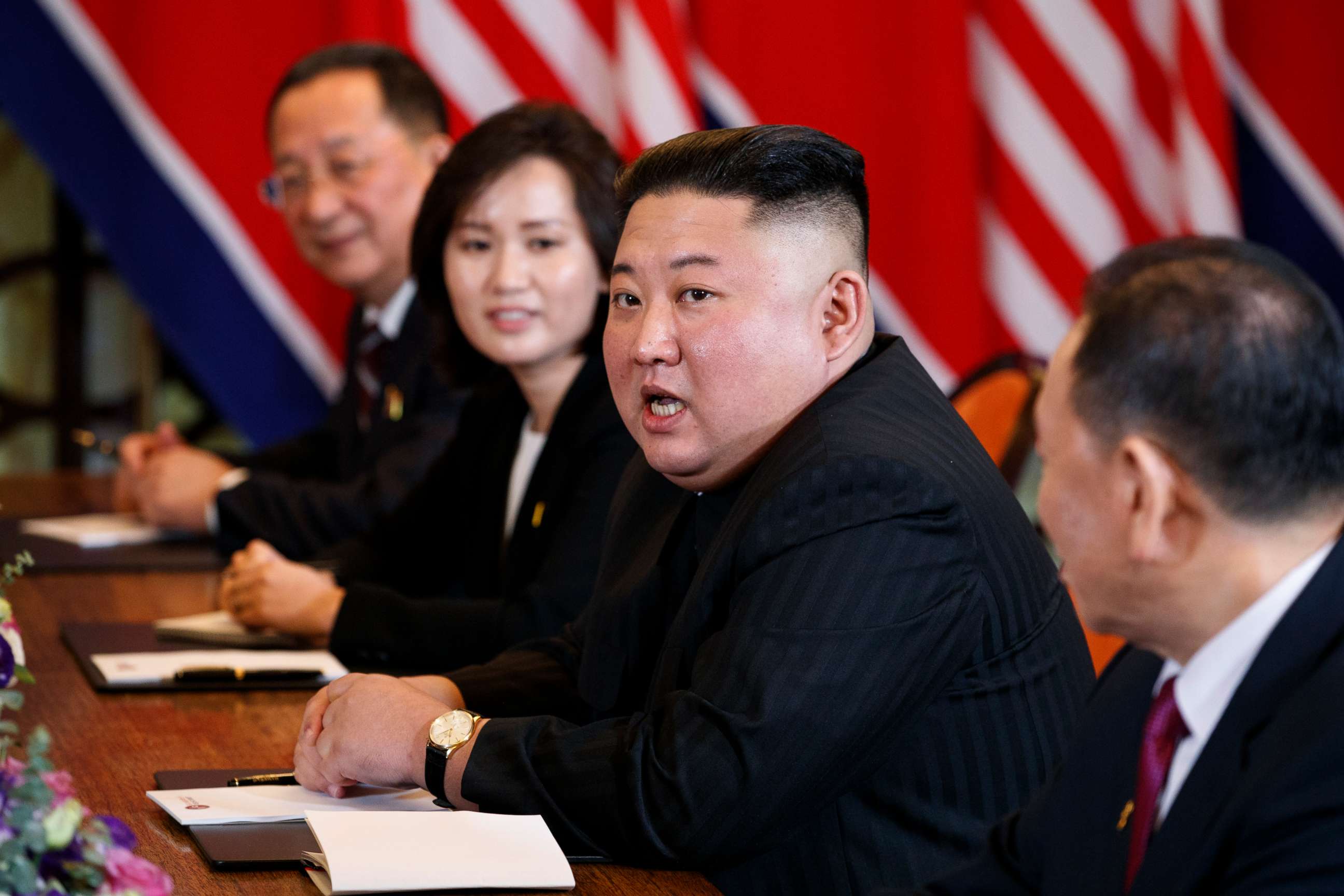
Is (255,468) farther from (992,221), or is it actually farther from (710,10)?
(992,221)

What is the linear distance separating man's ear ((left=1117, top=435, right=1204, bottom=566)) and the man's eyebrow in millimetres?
631

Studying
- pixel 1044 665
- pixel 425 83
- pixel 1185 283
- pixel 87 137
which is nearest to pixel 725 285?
pixel 1044 665

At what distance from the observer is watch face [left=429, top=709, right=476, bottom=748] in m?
1.52

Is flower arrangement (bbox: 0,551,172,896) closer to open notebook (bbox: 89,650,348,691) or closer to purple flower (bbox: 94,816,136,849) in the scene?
purple flower (bbox: 94,816,136,849)

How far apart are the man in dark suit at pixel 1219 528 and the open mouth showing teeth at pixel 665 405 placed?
1.93 feet

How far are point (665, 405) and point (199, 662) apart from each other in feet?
3.06

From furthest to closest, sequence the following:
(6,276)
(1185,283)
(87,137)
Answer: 1. (6,276)
2. (87,137)
3. (1185,283)

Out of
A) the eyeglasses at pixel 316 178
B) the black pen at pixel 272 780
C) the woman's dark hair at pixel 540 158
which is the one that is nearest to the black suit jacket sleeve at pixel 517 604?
the woman's dark hair at pixel 540 158

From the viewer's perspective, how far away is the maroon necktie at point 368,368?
3.58 meters

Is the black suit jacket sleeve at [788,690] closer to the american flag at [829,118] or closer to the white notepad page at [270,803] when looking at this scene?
the white notepad page at [270,803]

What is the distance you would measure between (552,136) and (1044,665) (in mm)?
1300

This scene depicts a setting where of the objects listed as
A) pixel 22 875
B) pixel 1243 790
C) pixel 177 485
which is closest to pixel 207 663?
pixel 177 485

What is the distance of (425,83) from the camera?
3545 millimetres

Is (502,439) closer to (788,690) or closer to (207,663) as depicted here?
(207,663)
